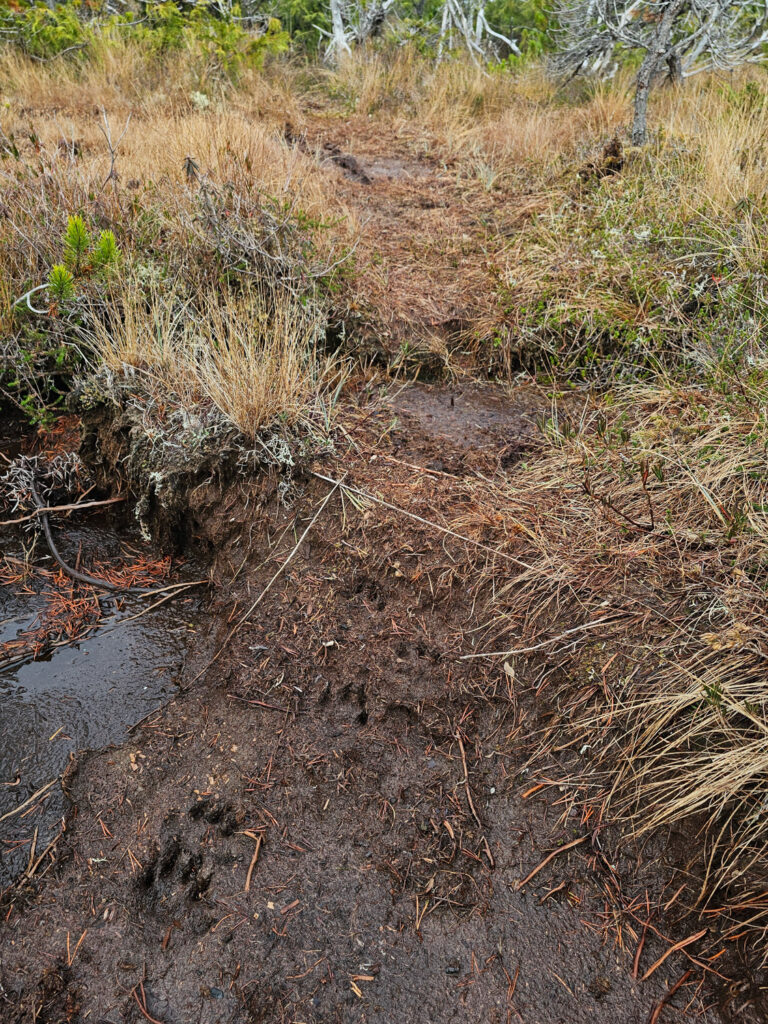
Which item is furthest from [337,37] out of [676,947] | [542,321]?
[676,947]

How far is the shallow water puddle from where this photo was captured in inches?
98.8

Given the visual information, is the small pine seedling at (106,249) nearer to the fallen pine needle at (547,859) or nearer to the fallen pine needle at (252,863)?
the fallen pine needle at (252,863)

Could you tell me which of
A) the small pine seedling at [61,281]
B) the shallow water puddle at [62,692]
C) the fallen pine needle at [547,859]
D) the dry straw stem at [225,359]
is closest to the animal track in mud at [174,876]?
the shallow water puddle at [62,692]

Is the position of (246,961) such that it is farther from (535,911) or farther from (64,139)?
(64,139)

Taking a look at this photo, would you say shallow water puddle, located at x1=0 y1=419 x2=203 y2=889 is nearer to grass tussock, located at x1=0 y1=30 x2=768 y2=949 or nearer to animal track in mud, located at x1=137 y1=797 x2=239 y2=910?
animal track in mud, located at x1=137 y1=797 x2=239 y2=910

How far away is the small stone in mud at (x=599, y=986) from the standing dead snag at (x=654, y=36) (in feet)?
18.7

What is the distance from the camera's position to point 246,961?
210 centimetres

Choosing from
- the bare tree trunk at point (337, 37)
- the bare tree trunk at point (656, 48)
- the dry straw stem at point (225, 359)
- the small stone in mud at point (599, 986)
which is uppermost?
the bare tree trunk at point (337, 37)

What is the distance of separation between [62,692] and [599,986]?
237 centimetres

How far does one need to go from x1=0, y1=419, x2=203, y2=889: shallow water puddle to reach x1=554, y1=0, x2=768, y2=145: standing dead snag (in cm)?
516

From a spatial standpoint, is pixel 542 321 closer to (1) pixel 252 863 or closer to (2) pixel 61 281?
(2) pixel 61 281

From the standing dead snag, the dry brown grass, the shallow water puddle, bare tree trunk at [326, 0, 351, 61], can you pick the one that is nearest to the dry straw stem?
the shallow water puddle

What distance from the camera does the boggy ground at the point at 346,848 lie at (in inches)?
79.6

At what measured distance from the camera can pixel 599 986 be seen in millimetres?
1973
